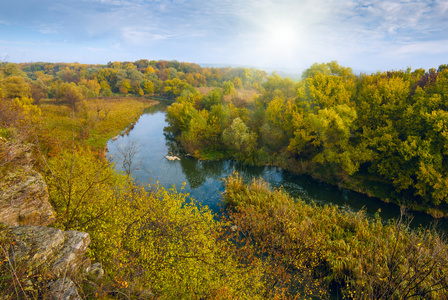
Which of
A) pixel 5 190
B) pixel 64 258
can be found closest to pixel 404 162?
pixel 64 258

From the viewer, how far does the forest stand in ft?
33.2

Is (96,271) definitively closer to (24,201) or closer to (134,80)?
(24,201)

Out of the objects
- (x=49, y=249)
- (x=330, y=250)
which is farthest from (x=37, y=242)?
(x=330, y=250)

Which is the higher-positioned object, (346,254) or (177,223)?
(177,223)

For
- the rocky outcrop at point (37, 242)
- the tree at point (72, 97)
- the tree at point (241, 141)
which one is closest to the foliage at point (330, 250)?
the rocky outcrop at point (37, 242)

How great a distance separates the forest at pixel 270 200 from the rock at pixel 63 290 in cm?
25

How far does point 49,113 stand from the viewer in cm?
4675

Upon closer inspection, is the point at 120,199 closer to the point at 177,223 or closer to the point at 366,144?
the point at 177,223

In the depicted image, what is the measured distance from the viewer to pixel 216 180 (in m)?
29.6

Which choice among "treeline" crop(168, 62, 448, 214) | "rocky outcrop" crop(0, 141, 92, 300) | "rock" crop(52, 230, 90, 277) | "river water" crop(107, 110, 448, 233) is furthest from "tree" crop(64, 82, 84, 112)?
"rock" crop(52, 230, 90, 277)

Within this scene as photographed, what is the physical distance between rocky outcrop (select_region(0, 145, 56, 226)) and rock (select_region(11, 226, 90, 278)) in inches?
90.0

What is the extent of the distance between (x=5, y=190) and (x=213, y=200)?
1794 centimetres

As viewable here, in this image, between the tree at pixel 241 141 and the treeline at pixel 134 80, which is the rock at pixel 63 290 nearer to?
the tree at pixel 241 141

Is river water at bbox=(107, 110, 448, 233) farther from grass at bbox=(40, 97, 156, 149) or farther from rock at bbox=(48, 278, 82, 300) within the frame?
rock at bbox=(48, 278, 82, 300)
